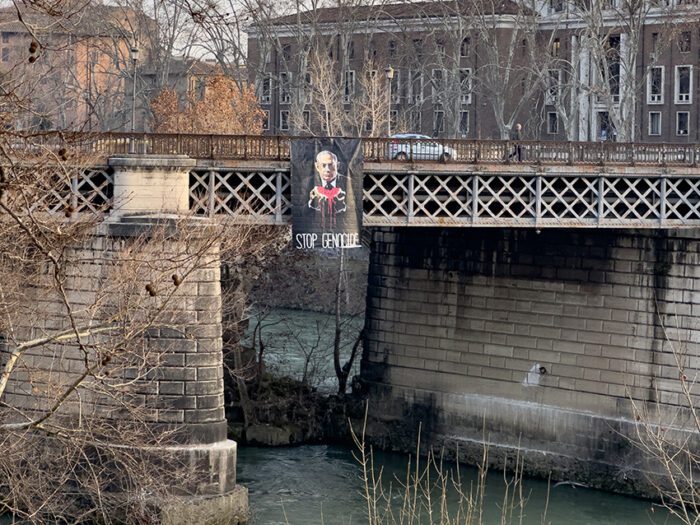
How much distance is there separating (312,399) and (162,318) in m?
10.6

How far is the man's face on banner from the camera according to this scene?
24.3 m

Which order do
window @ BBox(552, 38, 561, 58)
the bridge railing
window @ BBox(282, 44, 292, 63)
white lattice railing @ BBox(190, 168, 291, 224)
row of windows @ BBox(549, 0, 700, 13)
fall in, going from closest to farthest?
the bridge railing, white lattice railing @ BBox(190, 168, 291, 224), row of windows @ BBox(549, 0, 700, 13), window @ BBox(552, 38, 561, 58), window @ BBox(282, 44, 292, 63)

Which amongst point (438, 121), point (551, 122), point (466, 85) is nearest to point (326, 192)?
point (466, 85)

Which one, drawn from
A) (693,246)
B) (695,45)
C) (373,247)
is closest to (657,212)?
(693,246)

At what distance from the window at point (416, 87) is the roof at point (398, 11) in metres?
2.31

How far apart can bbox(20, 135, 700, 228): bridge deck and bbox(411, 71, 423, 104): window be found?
26317 millimetres

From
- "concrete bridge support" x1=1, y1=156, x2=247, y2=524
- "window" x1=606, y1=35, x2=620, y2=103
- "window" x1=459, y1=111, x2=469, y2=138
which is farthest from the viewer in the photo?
"window" x1=459, y1=111, x2=469, y2=138

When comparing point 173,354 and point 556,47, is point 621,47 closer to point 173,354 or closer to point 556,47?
point 556,47

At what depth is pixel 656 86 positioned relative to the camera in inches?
2270

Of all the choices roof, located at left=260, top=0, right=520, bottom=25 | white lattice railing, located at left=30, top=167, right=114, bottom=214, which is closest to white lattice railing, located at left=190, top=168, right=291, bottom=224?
white lattice railing, located at left=30, top=167, right=114, bottom=214

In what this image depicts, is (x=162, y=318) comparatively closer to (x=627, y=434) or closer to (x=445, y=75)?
(x=627, y=434)

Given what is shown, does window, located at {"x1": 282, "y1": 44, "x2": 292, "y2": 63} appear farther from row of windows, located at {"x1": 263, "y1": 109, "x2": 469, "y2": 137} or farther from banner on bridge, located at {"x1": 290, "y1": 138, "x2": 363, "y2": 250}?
banner on bridge, located at {"x1": 290, "y1": 138, "x2": 363, "y2": 250}

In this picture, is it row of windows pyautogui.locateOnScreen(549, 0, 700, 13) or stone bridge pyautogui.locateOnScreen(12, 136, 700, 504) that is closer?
stone bridge pyautogui.locateOnScreen(12, 136, 700, 504)

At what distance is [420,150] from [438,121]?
107ft
